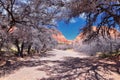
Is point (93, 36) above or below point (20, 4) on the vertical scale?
below

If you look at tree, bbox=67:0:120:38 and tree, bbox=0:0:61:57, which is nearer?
tree, bbox=67:0:120:38

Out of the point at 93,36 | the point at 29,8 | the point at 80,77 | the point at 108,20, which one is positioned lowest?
the point at 80,77

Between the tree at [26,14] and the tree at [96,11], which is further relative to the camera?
the tree at [26,14]

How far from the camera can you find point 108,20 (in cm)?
1521

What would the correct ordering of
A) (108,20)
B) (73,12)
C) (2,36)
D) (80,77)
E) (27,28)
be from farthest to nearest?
(27,28)
(108,20)
(2,36)
(73,12)
(80,77)

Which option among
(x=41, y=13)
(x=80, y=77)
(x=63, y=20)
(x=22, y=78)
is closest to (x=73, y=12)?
(x=63, y=20)

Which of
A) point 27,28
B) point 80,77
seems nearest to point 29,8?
point 27,28

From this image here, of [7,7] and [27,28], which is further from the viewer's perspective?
[27,28]

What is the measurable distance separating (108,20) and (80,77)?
6396 mm

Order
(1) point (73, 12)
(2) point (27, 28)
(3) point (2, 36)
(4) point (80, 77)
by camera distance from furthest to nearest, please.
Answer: (2) point (27, 28), (3) point (2, 36), (1) point (73, 12), (4) point (80, 77)

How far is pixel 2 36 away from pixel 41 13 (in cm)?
347

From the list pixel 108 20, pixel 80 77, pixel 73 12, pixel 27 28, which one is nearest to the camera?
pixel 80 77

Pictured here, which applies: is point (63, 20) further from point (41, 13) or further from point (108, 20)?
point (108, 20)

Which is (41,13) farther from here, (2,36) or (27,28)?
(2,36)
